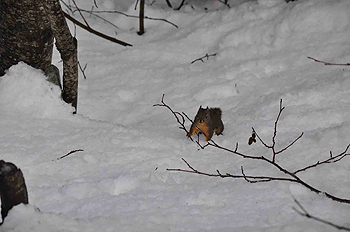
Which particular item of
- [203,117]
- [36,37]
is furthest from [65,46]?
[203,117]

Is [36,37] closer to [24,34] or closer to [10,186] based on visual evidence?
[24,34]

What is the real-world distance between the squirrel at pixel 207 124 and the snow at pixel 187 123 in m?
0.09

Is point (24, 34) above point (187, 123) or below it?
above

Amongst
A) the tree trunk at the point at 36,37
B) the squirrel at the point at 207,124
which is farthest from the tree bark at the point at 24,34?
the squirrel at the point at 207,124

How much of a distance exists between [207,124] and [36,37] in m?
1.38

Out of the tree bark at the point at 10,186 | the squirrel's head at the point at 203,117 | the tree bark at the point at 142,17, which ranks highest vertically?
the tree bark at the point at 142,17

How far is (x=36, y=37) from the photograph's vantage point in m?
2.63

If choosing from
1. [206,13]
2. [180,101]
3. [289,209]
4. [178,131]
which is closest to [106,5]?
[206,13]

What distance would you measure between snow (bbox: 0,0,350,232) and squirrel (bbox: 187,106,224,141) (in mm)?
85

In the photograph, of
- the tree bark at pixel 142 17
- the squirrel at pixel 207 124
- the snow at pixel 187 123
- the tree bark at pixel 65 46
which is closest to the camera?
the snow at pixel 187 123

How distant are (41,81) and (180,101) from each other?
1209 mm

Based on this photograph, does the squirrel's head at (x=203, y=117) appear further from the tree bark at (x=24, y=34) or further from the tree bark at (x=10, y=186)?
the tree bark at (x=10, y=186)

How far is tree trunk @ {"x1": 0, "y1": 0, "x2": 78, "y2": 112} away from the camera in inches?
98.5

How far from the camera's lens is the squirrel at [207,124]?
263cm
